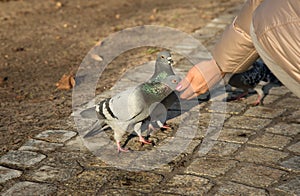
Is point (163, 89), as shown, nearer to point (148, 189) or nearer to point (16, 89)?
point (148, 189)

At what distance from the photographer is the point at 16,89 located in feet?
22.4

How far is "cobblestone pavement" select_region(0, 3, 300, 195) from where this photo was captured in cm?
427

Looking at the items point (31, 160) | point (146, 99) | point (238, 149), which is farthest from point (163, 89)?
point (31, 160)

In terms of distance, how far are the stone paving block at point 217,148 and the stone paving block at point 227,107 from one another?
84 cm

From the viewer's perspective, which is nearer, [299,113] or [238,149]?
[238,149]

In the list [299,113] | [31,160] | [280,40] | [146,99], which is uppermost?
[280,40]

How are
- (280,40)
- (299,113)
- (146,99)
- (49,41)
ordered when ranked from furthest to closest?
(49,41), (299,113), (146,99), (280,40)

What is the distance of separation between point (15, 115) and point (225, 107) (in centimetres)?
231

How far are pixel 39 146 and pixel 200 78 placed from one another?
5.48 feet

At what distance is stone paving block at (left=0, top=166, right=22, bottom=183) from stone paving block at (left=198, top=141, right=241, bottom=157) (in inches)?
63.2

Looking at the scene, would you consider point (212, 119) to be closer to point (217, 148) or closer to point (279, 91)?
point (217, 148)

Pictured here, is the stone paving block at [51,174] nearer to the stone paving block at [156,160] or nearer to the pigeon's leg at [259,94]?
the stone paving block at [156,160]

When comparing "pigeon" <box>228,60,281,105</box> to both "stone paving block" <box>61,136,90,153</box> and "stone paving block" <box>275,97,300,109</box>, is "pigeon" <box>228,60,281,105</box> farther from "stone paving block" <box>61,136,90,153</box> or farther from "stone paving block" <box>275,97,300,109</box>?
"stone paving block" <box>61,136,90,153</box>

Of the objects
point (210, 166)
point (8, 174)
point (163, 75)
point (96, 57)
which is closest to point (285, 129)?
point (210, 166)
